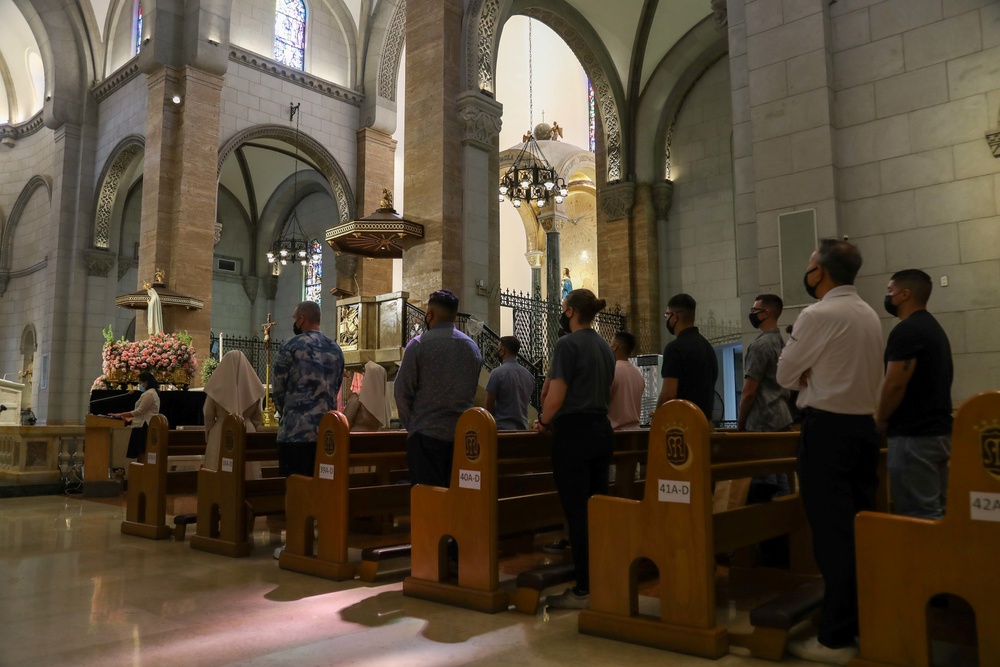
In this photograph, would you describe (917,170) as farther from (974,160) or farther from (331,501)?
(331,501)

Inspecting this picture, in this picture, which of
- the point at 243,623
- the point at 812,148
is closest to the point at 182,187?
the point at 812,148

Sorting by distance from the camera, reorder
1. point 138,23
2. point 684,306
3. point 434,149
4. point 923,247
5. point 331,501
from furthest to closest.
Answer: point 138,23 < point 434,149 < point 923,247 < point 331,501 < point 684,306

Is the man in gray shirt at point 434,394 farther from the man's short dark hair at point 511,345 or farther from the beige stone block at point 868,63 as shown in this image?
the beige stone block at point 868,63

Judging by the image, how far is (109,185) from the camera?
20.0m

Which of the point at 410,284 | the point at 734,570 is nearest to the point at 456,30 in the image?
the point at 410,284

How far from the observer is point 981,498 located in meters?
2.57

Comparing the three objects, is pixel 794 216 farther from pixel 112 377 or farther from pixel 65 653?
pixel 112 377

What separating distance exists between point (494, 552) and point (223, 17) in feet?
52.9

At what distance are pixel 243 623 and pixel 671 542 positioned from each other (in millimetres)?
2073

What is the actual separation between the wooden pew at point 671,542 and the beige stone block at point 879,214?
14.7ft

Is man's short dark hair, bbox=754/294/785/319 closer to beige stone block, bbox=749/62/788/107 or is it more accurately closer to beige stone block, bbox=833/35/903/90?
beige stone block, bbox=749/62/788/107

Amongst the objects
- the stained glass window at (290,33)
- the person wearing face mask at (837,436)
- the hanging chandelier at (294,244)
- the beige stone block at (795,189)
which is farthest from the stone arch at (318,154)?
the person wearing face mask at (837,436)

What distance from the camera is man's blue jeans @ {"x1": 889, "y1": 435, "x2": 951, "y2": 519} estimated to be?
347cm

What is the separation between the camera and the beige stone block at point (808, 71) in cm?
722
